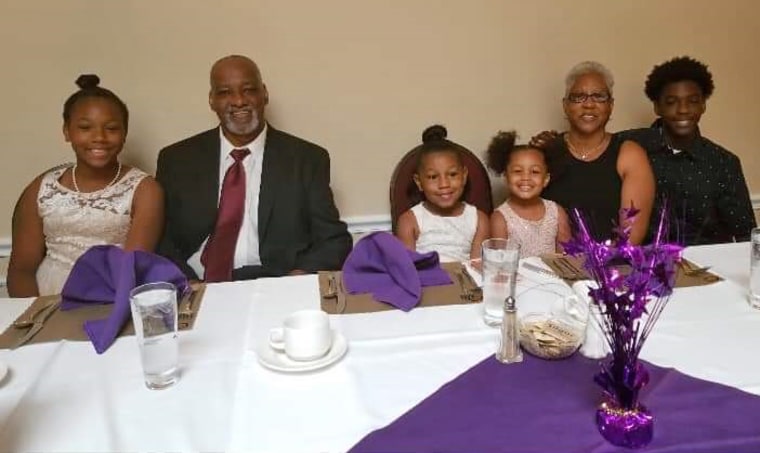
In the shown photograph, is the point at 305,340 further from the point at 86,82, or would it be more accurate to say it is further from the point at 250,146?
the point at 86,82

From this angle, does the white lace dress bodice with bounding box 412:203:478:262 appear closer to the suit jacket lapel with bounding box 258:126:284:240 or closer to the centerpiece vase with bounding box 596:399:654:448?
the suit jacket lapel with bounding box 258:126:284:240

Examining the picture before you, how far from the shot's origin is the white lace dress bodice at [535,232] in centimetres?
211

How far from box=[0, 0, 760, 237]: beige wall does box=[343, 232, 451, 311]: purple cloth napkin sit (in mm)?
1182

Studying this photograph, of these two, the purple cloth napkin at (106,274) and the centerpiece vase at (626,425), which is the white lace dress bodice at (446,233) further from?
the centerpiece vase at (626,425)

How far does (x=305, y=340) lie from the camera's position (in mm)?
1063

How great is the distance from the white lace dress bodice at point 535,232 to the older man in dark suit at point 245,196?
59 cm

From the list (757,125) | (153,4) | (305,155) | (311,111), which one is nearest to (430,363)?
(305,155)

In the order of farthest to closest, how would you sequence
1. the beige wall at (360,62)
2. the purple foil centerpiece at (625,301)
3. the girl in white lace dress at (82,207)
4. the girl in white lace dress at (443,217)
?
the beige wall at (360,62)
the girl in white lace dress at (443,217)
the girl in white lace dress at (82,207)
the purple foil centerpiece at (625,301)

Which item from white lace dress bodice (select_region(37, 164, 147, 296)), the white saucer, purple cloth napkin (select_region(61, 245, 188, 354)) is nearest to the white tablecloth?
the white saucer

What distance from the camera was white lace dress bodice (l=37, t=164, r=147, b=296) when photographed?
1.98 meters

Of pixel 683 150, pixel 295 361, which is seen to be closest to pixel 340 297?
pixel 295 361

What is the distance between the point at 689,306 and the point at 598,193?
3.22 feet

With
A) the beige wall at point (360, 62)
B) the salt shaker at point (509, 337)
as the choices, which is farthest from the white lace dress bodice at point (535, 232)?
the salt shaker at point (509, 337)

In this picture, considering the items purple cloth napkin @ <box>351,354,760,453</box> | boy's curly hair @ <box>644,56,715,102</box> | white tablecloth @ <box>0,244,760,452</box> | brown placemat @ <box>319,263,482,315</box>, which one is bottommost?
purple cloth napkin @ <box>351,354,760,453</box>
